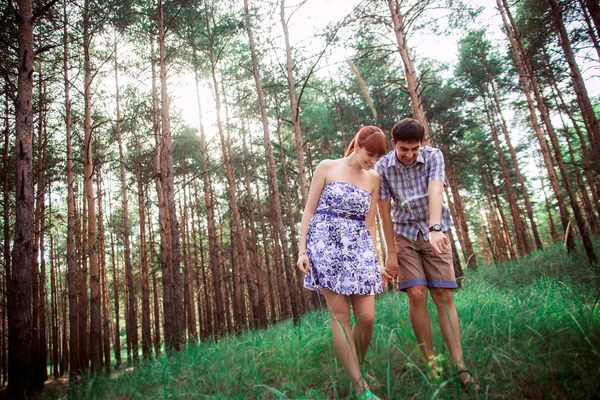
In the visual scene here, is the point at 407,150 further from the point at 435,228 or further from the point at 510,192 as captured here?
the point at 510,192

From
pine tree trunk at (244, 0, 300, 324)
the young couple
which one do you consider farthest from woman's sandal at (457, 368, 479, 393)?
pine tree trunk at (244, 0, 300, 324)

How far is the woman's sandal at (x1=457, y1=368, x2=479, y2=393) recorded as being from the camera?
1.68 m

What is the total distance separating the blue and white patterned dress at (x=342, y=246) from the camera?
7.62 feet

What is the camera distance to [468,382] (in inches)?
69.3

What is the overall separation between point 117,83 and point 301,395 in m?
14.7

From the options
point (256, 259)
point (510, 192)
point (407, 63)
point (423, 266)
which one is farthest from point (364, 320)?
point (510, 192)

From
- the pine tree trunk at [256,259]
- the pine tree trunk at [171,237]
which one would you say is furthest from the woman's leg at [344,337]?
the pine tree trunk at [256,259]

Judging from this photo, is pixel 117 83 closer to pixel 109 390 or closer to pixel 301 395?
pixel 109 390

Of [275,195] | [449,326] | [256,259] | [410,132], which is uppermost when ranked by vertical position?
[275,195]

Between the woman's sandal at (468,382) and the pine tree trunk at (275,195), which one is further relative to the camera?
the pine tree trunk at (275,195)

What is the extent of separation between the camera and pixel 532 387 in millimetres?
1764

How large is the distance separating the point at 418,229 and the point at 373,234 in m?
0.43

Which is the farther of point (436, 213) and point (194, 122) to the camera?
point (194, 122)

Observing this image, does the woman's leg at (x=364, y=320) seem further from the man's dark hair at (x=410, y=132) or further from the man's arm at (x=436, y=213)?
the man's dark hair at (x=410, y=132)
